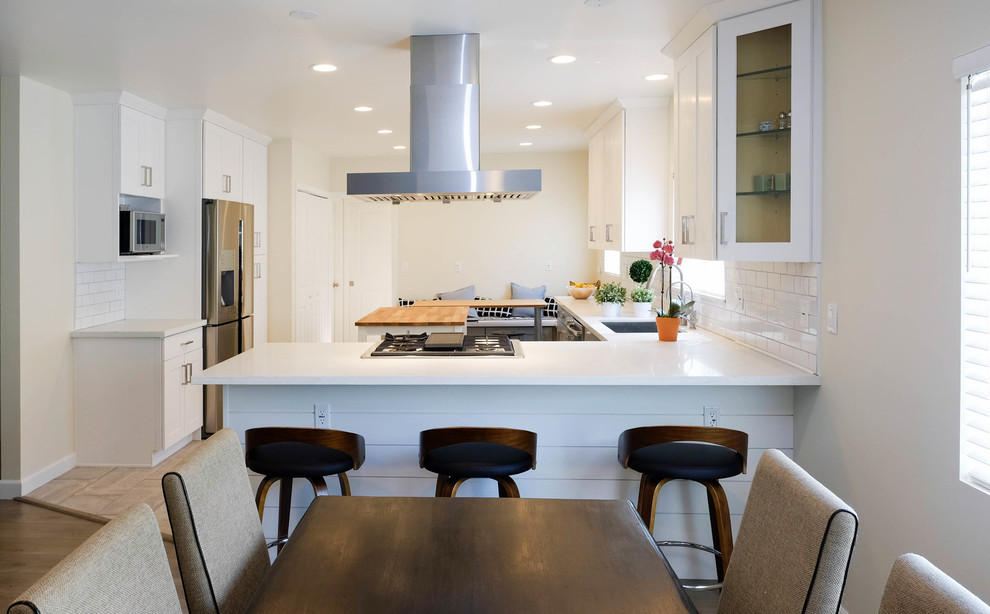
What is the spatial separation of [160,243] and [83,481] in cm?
175

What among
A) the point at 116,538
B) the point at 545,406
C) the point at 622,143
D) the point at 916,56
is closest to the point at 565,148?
the point at 622,143

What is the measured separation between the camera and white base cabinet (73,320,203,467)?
4.86 metres

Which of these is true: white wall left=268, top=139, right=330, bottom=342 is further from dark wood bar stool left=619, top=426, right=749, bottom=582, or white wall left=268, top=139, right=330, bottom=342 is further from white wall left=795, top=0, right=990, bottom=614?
white wall left=795, top=0, right=990, bottom=614

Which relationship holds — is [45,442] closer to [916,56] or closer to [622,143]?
[622,143]

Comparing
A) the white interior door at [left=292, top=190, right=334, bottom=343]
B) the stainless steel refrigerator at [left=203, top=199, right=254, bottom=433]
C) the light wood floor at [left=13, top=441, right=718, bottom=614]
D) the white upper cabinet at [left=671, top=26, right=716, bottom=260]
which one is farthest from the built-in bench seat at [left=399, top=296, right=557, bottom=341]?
the white upper cabinet at [left=671, top=26, right=716, bottom=260]

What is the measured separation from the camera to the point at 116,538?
124 cm

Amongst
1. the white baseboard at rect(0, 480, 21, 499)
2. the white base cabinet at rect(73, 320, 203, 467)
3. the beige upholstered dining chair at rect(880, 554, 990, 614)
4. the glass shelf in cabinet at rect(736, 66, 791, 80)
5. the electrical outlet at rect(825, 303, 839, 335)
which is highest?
the glass shelf in cabinet at rect(736, 66, 791, 80)

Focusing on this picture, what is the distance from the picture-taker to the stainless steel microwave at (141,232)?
490 cm

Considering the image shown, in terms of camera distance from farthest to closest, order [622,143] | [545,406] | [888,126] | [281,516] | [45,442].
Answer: [622,143] → [45,442] → [545,406] → [281,516] → [888,126]

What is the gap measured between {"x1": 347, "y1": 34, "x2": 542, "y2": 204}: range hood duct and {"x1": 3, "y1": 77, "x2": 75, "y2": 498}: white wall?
224 centimetres

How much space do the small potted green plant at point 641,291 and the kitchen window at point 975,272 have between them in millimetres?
3156

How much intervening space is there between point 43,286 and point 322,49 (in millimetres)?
2367

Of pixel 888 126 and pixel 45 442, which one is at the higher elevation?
pixel 888 126

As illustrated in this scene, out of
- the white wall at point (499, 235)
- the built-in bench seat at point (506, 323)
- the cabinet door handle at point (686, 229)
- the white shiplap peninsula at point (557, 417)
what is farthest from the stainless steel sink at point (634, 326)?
the white wall at point (499, 235)
